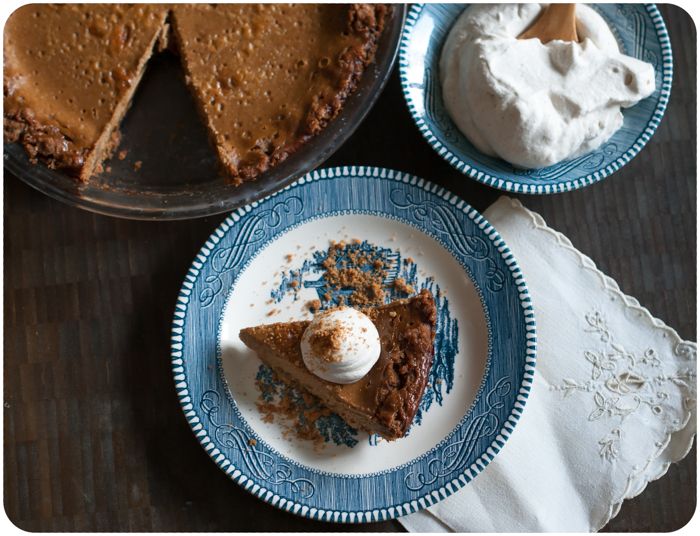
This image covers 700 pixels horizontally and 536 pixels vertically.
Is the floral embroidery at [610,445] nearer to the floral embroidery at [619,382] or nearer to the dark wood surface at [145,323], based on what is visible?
the floral embroidery at [619,382]

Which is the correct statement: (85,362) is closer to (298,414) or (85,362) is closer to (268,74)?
(298,414)

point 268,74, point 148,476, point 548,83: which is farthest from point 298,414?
point 548,83

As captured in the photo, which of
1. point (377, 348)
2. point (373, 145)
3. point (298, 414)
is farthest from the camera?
point (373, 145)

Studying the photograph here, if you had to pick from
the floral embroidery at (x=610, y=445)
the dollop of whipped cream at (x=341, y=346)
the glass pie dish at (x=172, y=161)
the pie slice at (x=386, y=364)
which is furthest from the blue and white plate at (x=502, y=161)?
the floral embroidery at (x=610, y=445)

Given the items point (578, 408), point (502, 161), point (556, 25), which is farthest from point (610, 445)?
point (556, 25)

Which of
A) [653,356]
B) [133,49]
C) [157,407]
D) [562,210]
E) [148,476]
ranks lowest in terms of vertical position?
[148,476]

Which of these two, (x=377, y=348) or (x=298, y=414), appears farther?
(x=298, y=414)

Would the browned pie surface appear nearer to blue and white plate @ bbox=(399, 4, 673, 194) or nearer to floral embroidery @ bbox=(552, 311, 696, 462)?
blue and white plate @ bbox=(399, 4, 673, 194)
